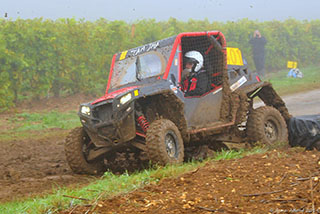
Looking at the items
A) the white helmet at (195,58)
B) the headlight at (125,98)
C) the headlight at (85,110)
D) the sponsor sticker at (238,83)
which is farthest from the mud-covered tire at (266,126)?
the headlight at (85,110)

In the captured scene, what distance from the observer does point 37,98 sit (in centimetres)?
1731

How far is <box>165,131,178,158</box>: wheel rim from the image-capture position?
7493 mm

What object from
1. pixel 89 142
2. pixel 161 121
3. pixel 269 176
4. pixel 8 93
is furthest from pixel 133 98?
pixel 8 93

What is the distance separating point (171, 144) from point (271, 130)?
2.46m

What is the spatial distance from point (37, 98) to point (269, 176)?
1344 centimetres

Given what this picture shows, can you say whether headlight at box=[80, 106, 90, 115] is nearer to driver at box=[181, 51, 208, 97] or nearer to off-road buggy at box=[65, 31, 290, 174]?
off-road buggy at box=[65, 31, 290, 174]

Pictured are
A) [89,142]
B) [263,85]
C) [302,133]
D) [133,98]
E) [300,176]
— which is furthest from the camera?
[263,85]

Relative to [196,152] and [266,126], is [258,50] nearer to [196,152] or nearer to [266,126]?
[266,126]

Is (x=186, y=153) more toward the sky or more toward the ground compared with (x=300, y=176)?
more toward the ground

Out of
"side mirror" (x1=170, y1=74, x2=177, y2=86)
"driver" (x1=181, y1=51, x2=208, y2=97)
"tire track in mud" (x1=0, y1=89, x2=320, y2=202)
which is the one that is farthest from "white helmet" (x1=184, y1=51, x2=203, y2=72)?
"tire track in mud" (x1=0, y1=89, x2=320, y2=202)

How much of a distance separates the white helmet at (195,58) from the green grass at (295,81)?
11.4 meters

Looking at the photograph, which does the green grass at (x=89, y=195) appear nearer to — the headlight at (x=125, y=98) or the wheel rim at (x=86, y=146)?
the headlight at (x=125, y=98)

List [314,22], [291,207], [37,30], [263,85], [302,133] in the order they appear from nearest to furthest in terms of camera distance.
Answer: [291,207] < [302,133] < [263,85] < [37,30] < [314,22]

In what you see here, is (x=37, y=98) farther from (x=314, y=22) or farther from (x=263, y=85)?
(x=314, y=22)
